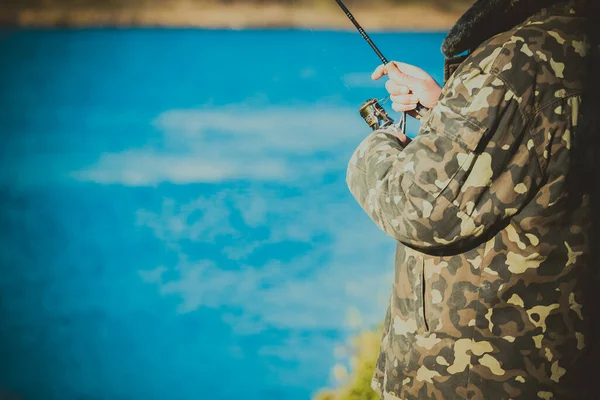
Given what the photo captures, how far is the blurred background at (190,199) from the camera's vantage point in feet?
7.02

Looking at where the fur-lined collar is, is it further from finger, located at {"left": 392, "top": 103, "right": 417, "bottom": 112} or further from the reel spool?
the reel spool

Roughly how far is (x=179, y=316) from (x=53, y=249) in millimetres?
593

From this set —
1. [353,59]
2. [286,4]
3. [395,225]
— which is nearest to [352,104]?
[353,59]

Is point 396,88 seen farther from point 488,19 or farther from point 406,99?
point 488,19

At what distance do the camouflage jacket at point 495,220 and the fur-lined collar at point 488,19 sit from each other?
0.02 metres

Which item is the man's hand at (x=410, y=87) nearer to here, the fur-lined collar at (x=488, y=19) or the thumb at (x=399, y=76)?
the thumb at (x=399, y=76)

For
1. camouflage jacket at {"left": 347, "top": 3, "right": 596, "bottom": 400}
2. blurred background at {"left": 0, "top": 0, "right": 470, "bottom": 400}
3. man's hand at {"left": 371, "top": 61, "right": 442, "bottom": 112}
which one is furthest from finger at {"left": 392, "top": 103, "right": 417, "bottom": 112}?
blurred background at {"left": 0, "top": 0, "right": 470, "bottom": 400}

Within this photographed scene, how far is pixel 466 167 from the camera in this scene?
72cm

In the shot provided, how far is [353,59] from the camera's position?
98.3 inches

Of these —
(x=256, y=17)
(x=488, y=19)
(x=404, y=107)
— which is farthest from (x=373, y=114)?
(x=256, y=17)

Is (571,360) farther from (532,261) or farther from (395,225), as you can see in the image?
(395,225)

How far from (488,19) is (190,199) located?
1.84 m

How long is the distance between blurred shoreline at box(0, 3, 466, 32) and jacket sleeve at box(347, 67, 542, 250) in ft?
5.44

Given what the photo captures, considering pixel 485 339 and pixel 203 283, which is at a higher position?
pixel 203 283
